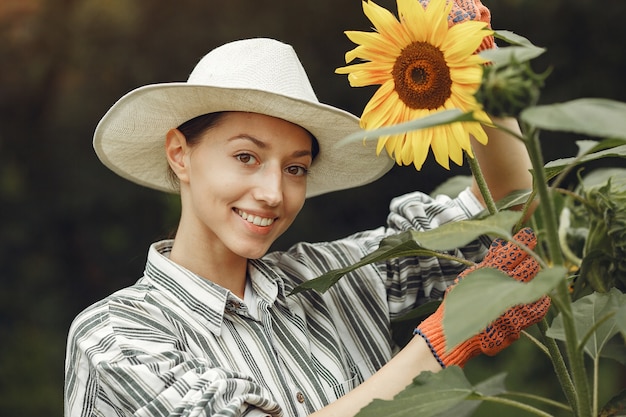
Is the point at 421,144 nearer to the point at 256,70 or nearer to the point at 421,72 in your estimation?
the point at 421,72

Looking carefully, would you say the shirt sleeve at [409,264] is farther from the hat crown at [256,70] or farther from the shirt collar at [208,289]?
the hat crown at [256,70]

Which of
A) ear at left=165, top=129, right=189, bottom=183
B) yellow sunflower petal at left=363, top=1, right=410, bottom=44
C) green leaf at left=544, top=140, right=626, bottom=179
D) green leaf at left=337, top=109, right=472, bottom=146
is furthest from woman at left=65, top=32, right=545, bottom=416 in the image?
green leaf at left=337, top=109, right=472, bottom=146

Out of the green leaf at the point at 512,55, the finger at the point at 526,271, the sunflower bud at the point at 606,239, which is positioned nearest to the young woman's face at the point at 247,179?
the finger at the point at 526,271

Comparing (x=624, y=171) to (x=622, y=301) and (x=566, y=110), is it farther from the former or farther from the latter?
(x=566, y=110)

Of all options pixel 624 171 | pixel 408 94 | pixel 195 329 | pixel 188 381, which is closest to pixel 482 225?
pixel 408 94

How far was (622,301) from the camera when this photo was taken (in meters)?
1.13

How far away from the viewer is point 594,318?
1194mm

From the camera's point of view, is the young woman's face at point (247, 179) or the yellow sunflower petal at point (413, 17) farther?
the young woman's face at point (247, 179)

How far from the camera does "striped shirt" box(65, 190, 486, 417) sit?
4.74 ft

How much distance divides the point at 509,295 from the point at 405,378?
55cm

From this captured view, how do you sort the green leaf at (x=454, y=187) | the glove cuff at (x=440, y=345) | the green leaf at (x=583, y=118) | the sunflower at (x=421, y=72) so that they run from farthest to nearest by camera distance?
the green leaf at (x=454, y=187) < the glove cuff at (x=440, y=345) < the sunflower at (x=421, y=72) < the green leaf at (x=583, y=118)

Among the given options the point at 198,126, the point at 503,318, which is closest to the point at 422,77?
the point at 503,318

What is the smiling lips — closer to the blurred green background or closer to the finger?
the finger

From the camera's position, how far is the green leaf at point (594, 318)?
1168 mm
